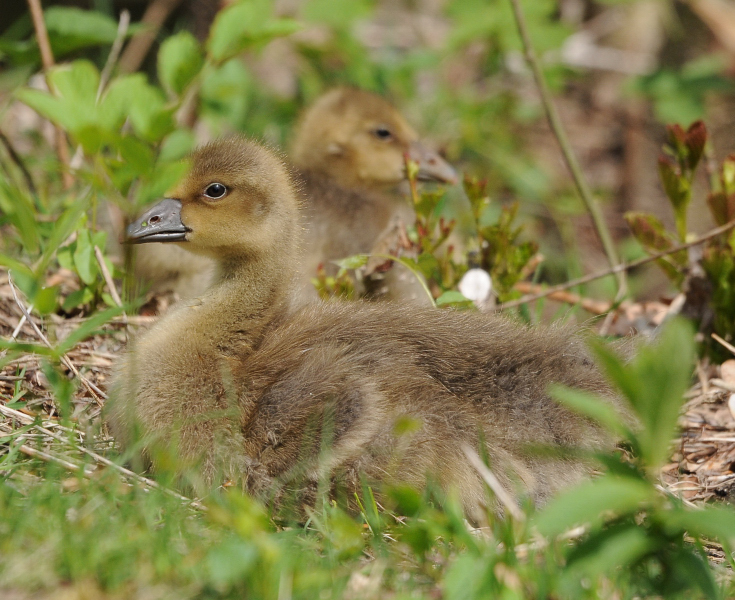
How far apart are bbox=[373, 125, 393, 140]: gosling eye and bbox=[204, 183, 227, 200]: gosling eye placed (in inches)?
81.4

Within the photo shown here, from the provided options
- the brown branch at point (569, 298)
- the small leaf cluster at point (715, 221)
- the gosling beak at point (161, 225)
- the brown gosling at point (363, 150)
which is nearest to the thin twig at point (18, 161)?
the brown gosling at point (363, 150)

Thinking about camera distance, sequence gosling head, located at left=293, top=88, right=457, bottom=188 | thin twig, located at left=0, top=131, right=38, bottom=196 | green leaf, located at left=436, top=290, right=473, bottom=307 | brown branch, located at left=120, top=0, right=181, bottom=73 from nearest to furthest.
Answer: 1. green leaf, located at left=436, top=290, right=473, bottom=307
2. thin twig, located at left=0, top=131, right=38, bottom=196
3. gosling head, located at left=293, top=88, right=457, bottom=188
4. brown branch, located at left=120, top=0, right=181, bottom=73

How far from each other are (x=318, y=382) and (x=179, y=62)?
1.70 meters

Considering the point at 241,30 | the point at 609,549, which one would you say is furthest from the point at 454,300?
the point at 609,549

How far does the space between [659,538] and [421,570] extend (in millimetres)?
523

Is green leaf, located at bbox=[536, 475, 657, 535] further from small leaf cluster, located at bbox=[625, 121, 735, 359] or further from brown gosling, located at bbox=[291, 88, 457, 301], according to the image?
brown gosling, located at bbox=[291, 88, 457, 301]

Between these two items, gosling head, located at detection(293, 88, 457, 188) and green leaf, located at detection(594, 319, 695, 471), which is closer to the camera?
green leaf, located at detection(594, 319, 695, 471)

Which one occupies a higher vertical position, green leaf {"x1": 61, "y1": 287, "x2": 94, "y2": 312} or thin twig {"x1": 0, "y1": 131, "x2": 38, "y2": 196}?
thin twig {"x1": 0, "y1": 131, "x2": 38, "y2": 196}

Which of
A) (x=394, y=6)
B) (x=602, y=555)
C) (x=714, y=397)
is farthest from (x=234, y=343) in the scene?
(x=394, y=6)

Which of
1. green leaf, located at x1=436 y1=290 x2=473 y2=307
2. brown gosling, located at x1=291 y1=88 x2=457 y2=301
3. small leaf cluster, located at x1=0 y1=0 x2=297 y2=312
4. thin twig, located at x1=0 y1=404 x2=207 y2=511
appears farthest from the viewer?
brown gosling, located at x1=291 y1=88 x2=457 y2=301

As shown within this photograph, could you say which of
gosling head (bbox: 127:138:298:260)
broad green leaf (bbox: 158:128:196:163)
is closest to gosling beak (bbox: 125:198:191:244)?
gosling head (bbox: 127:138:298:260)

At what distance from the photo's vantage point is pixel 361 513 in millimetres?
2404

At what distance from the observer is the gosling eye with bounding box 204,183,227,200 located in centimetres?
287

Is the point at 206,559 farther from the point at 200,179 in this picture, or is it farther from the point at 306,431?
the point at 200,179
